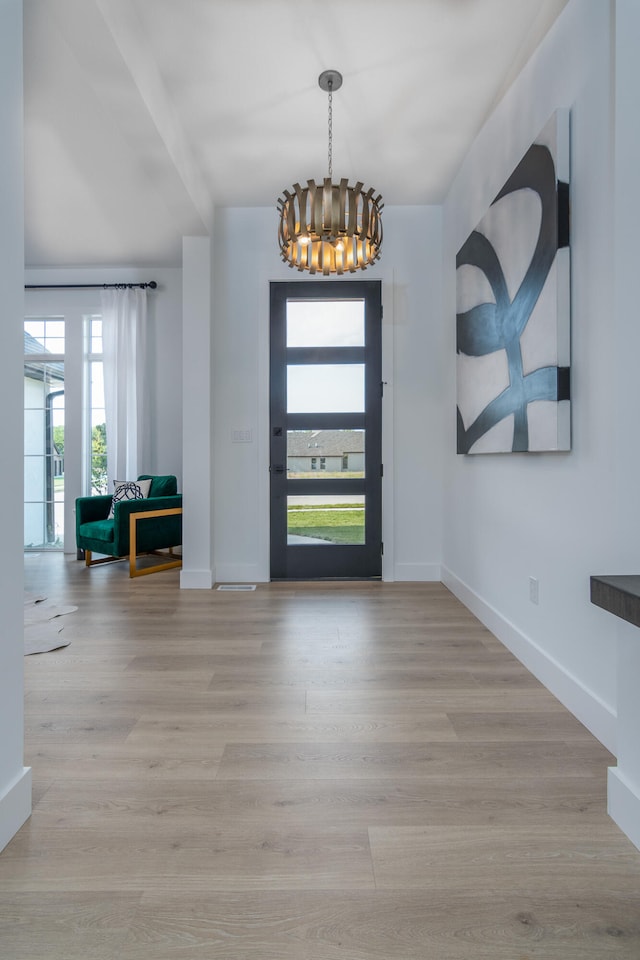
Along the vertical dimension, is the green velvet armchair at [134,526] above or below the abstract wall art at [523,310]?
below

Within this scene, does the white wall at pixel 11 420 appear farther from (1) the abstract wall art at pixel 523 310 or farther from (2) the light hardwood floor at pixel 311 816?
(1) the abstract wall art at pixel 523 310

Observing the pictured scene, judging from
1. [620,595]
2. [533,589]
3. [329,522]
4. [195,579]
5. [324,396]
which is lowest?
[195,579]

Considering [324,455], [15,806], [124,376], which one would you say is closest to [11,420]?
[15,806]

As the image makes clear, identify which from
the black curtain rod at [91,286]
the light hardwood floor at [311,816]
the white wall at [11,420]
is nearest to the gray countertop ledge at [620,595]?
the light hardwood floor at [311,816]

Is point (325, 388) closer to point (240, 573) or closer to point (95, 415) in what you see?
point (240, 573)

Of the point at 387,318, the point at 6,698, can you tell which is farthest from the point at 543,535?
the point at 387,318

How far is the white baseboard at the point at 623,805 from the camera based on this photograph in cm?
127

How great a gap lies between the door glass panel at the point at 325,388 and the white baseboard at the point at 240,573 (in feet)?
4.23

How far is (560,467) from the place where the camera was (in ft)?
6.81

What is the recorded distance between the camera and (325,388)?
406 centimetres

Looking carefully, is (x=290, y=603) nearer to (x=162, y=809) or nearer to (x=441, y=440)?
(x=441, y=440)

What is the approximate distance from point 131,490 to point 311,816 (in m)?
4.06

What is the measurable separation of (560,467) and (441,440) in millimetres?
2010

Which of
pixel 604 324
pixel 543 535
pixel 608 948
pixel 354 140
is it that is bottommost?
pixel 608 948
